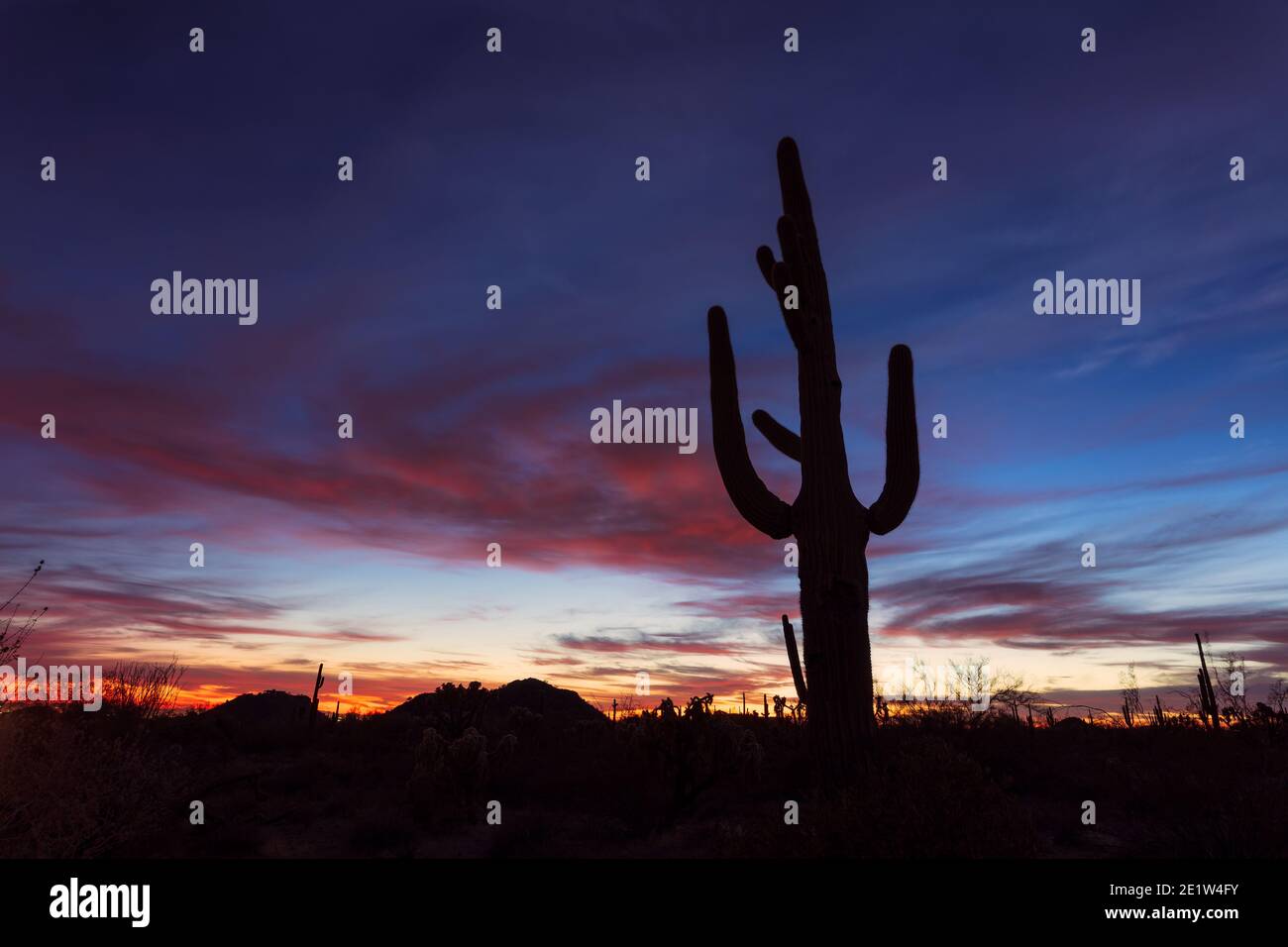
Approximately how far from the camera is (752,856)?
6.71 m

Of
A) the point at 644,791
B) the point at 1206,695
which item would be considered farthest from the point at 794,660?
the point at 1206,695

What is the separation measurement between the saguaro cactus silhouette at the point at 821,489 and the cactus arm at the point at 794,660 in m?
9.52

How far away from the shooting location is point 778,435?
12508 millimetres

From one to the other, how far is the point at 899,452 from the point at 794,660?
10567 millimetres

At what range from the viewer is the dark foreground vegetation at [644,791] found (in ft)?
22.0

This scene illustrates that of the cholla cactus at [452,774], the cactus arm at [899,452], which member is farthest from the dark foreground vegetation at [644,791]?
the cactus arm at [899,452]

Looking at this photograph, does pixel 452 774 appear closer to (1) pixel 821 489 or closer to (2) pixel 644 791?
(2) pixel 644 791

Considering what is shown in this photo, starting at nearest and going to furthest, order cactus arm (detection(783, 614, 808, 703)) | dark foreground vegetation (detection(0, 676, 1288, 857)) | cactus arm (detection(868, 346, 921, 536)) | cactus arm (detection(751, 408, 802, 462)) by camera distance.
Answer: dark foreground vegetation (detection(0, 676, 1288, 857)), cactus arm (detection(868, 346, 921, 536)), cactus arm (detection(751, 408, 802, 462)), cactus arm (detection(783, 614, 808, 703))

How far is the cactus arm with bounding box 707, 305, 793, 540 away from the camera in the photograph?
10367 mm

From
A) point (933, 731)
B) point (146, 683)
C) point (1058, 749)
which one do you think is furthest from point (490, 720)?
point (1058, 749)

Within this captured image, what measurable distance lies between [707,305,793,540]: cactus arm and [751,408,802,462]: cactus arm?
66.9 inches

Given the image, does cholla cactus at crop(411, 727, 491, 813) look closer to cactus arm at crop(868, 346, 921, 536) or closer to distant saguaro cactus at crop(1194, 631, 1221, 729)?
cactus arm at crop(868, 346, 921, 536)

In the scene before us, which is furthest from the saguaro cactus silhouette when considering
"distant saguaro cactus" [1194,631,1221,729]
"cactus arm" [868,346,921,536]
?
"distant saguaro cactus" [1194,631,1221,729]
